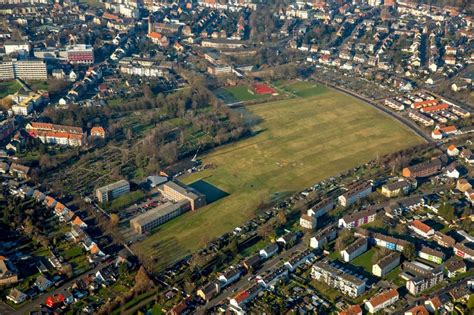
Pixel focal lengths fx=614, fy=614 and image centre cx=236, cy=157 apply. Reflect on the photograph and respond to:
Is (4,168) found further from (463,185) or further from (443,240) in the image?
(463,185)

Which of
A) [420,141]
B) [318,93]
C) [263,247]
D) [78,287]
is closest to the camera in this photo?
[78,287]

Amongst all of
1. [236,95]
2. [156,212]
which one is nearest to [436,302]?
[156,212]

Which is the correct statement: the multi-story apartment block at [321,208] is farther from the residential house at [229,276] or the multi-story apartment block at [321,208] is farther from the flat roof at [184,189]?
the residential house at [229,276]

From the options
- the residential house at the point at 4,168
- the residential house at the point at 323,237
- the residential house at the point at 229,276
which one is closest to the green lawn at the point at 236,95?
the residential house at the point at 4,168

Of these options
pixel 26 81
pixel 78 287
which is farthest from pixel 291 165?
pixel 26 81

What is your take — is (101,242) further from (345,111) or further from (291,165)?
(345,111)

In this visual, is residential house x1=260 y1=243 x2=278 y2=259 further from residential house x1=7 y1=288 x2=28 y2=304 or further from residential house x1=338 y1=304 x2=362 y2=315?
residential house x1=7 y1=288 x2=28 y2=304
